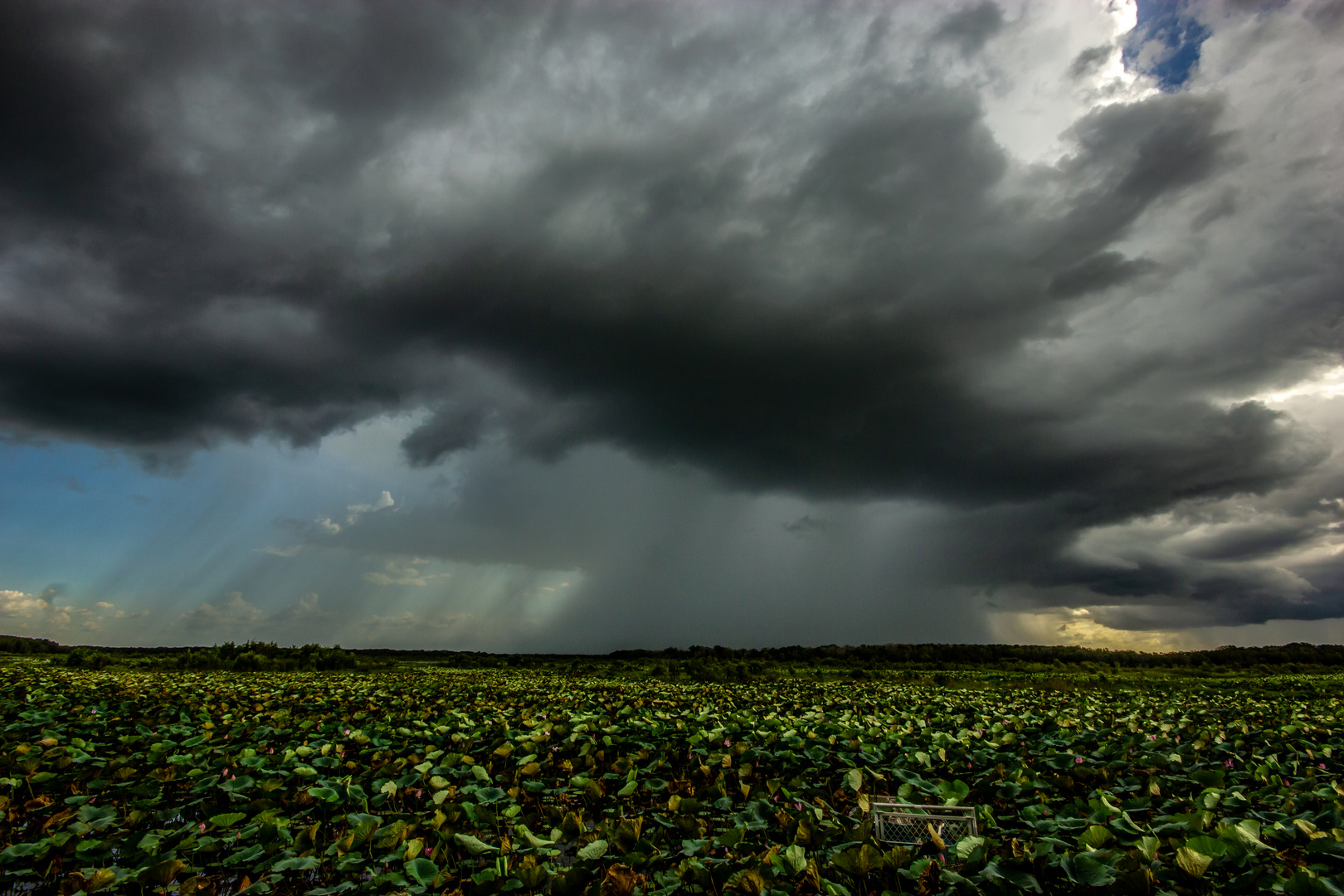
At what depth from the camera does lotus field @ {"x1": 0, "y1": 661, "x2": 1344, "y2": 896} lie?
13.4ft

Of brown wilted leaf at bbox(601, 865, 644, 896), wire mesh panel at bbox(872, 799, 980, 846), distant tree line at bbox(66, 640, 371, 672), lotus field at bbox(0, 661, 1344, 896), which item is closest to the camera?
brown wilted leaf at bbox(601, 865, 644, 896)

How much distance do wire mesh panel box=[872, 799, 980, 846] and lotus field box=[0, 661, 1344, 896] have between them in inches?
6.7

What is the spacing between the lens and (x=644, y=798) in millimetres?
7555

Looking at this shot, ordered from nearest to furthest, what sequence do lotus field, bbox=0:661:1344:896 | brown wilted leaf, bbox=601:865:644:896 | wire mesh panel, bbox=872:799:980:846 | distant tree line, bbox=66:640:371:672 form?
brown wilted leaf, bbox=601:865:644:896
lotus field, bbox=0:661:1344:896
wire mesh panel, bbox=872:799:980:846
distant tree line, bbox=66:640:371:672

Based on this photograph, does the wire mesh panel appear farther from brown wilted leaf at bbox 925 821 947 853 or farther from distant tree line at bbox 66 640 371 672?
distant tree line at bbox 66 640 371 672

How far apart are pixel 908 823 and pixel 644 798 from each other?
10.7 feet

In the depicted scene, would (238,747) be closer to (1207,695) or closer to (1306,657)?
(1207,695)

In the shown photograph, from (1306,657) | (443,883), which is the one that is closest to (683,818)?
(443,883)

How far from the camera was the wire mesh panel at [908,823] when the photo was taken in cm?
534

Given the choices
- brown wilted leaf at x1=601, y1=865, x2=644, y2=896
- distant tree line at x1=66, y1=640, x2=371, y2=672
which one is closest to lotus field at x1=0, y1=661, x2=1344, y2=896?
brown wilted leaf at x1=601, y1=865, x2=644, y2=896

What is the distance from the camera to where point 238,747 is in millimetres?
8391

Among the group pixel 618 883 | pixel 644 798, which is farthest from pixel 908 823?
pixel 644 798

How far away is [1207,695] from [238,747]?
26150 mm

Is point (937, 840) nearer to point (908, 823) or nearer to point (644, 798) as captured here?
point (908, 823)
